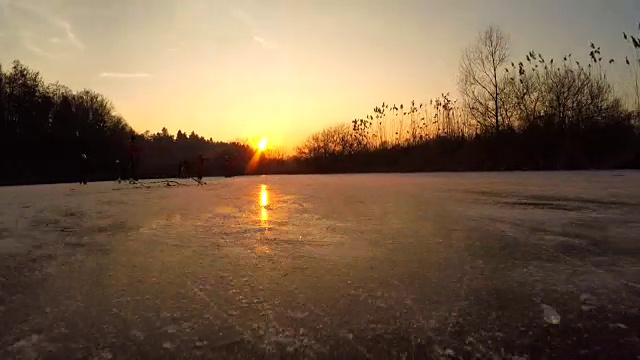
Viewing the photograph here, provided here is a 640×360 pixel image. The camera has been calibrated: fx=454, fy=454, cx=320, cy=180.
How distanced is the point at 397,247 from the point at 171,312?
6.03 ft

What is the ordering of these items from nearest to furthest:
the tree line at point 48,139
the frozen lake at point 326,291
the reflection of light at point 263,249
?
1. the frozen lake at point 326,291
2. the reflection of light at point 263,249
3. the tree line at point 48,139

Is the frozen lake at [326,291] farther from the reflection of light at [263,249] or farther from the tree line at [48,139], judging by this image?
the tree line at [48,139]

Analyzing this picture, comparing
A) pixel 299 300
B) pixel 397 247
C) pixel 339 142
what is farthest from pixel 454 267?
pixel 339 142

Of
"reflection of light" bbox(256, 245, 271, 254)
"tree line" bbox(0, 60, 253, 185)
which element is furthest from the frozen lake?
"tree line" bbox(0, 60, 253, 185)

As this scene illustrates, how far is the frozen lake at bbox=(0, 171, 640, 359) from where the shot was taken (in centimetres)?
159

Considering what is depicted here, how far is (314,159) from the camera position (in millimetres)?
39094

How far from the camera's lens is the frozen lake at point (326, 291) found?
1.59 m

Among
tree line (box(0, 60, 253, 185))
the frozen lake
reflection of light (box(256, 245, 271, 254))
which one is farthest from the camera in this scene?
tree line (box(0, 60, 253, 185))

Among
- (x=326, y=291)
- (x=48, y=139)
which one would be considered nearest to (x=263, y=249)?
(x=326, y=291)

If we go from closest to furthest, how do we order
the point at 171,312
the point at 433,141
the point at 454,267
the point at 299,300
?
the point at 171,312, the point at 299,300, the point at 454,267, the point at 433,141

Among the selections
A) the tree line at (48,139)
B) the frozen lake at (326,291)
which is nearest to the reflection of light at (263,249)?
the frozen lake at (326,291)

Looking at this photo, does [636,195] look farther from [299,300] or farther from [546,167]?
[546,167]

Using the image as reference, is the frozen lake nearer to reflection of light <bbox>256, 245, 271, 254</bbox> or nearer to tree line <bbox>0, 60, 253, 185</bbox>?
reflection of light <bbox>256, 245, 271, 254</bbox>

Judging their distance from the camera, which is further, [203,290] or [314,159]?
[314,159]
